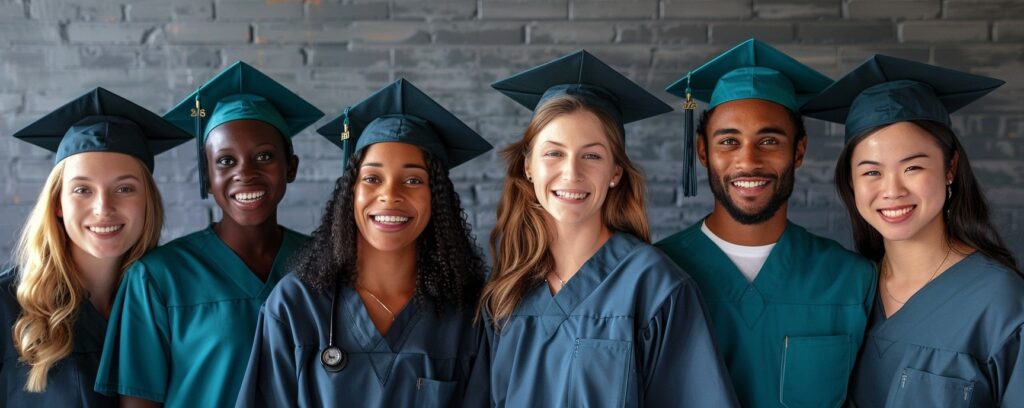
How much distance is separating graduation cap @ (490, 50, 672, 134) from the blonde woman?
41.2 inches

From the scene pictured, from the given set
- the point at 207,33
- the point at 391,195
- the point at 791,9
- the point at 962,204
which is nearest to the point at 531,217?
the point at 391,195

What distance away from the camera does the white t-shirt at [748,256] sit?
2.32 m

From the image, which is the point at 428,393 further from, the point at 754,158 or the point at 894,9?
the point at 894,9

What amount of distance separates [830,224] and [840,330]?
4.43ft

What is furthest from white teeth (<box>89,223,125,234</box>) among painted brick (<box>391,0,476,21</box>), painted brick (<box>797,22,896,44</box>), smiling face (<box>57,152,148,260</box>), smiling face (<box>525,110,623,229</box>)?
painted brick (<box>797,22,896,44</box>)

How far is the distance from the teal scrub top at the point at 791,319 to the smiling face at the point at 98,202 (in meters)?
1.57

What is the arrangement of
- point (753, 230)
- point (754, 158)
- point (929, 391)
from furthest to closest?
point (753, 230) < point (754, 158) < point (929, 391)

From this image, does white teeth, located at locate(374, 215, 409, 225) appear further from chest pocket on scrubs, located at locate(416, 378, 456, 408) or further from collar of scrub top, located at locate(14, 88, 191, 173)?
collar of scrub top, located at locate(14, 88, 191, 173)

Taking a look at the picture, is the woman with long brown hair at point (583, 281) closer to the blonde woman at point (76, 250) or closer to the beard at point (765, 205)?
the beard at point (765, 205)

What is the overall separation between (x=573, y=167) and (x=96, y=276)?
1382 millimetres

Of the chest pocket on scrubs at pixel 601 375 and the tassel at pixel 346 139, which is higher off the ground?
the tassel at pixel 346 139

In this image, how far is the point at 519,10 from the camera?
3438 mm

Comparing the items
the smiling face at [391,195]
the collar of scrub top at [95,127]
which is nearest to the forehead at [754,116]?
the smiling face at [391,195]

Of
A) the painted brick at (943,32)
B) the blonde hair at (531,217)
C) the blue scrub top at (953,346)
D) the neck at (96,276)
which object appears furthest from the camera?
the painted brick at (943,32)
